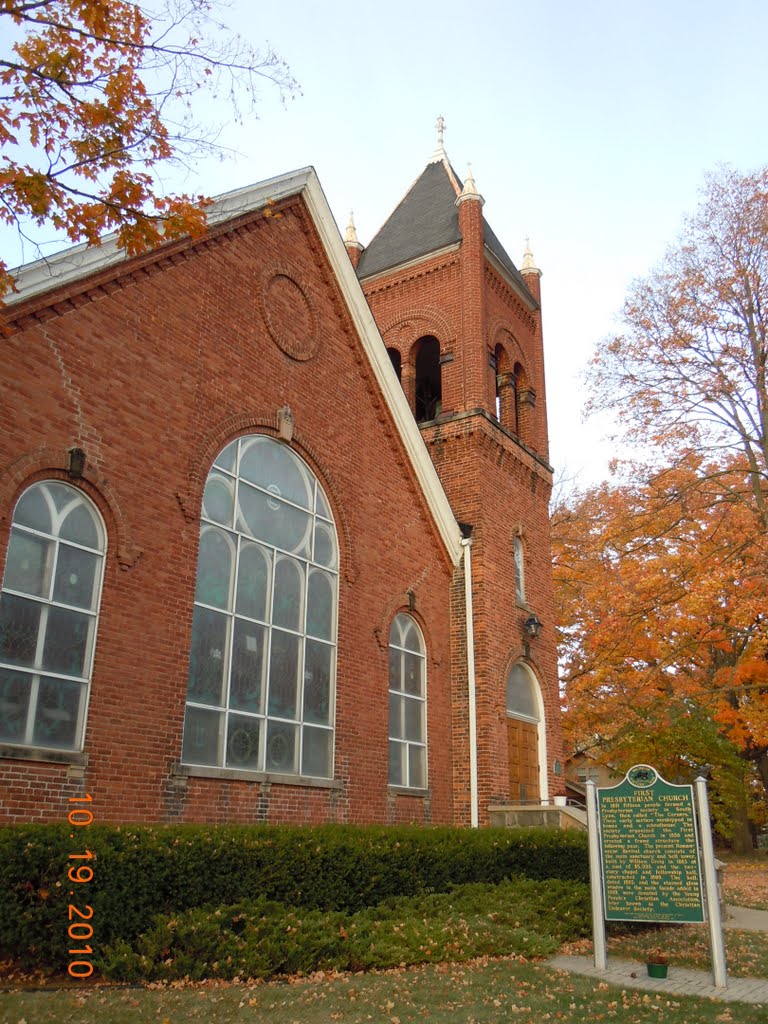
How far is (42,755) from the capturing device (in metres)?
9.05

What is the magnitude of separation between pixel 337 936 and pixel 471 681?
811 cm

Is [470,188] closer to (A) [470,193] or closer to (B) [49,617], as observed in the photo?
(A) [470,193]

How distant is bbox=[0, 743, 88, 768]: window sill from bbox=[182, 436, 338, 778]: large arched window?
5.37 ft

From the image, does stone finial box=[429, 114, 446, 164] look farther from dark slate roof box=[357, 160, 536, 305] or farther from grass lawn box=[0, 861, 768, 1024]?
grass lawn box=[0, 861, 768, 1024]

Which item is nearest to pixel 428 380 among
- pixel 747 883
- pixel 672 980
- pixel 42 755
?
pixel 747 883

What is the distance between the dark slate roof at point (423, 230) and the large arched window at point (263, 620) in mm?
9482

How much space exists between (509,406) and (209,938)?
49.2ft

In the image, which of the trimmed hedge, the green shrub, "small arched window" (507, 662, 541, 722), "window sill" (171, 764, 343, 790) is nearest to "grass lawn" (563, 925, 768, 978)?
the green shrub

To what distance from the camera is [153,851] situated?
27.1 feet

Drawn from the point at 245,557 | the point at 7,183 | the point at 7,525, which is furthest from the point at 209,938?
the point at 7,183

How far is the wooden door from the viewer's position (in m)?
16.9

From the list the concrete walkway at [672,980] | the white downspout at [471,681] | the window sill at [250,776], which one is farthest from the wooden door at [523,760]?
the concrete walkway at [672,980]

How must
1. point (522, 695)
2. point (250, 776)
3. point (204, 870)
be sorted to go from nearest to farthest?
point (204, 870), point (250, 776), point (522, 695)

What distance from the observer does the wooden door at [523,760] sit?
16.9 meters
